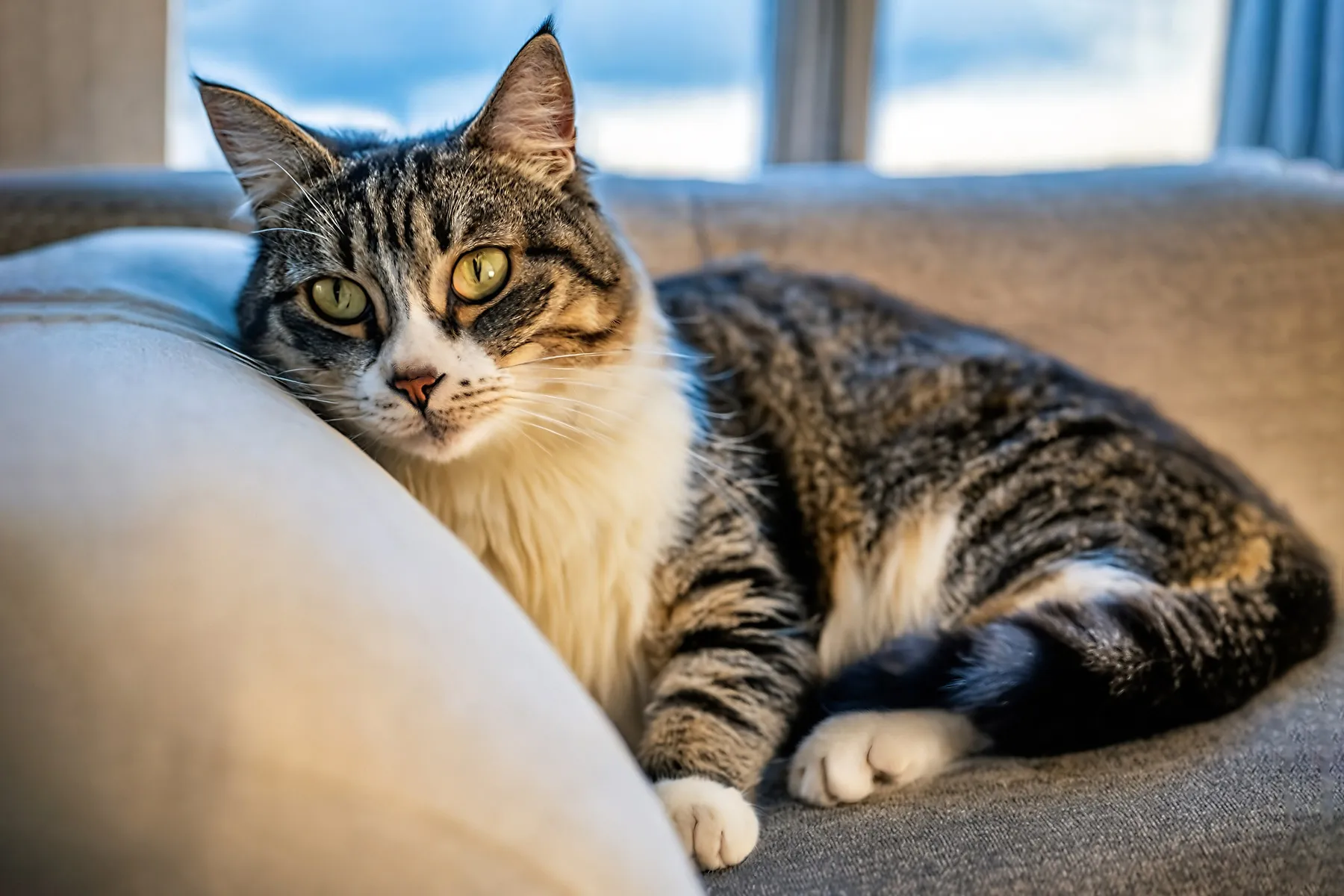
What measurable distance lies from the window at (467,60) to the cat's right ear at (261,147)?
1.54 m

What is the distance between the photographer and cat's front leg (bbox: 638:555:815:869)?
3.72 ft

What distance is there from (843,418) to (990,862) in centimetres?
89

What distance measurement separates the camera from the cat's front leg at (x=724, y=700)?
113 centimetres

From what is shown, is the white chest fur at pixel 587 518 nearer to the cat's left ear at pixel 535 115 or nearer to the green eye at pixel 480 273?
the green eye at pixel 480 273

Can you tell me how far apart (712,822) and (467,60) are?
257cm

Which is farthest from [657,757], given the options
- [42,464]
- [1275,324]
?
[1275,324]

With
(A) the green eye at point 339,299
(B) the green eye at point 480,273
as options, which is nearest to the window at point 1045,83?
(B) the green eye at point 480,273

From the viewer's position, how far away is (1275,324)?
2.20m

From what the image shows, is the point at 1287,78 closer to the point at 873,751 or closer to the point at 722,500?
the point at 722,500

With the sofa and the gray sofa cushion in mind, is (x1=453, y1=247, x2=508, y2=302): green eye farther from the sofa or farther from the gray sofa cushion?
the gray sofa cushion

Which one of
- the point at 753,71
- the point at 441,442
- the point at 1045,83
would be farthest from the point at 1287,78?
the point at 441,442

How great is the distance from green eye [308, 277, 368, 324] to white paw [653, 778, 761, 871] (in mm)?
714

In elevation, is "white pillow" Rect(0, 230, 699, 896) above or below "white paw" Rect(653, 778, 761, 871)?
above

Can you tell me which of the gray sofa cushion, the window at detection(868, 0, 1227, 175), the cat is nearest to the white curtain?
the window at detection(868, 0, 1227, 175)
